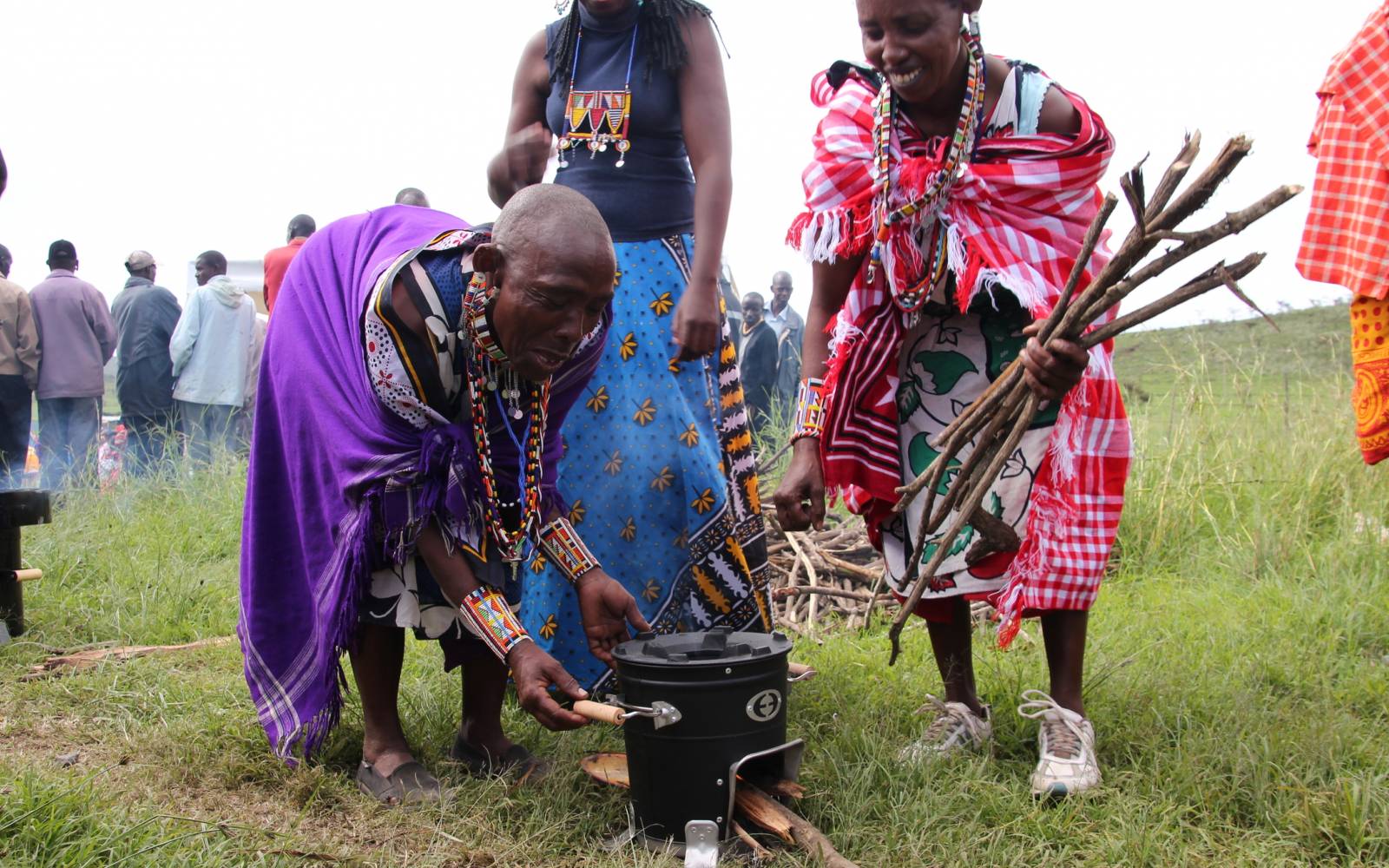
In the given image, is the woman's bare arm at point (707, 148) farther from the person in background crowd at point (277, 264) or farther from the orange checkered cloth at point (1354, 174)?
the person in background crowd at point (277, 264)

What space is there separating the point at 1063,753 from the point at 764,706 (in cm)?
86

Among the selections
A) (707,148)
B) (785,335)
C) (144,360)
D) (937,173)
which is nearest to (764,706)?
(937,173)

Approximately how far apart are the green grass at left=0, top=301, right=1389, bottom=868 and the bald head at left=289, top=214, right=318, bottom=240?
2814 mm

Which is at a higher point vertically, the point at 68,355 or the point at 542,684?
the point at 68,355

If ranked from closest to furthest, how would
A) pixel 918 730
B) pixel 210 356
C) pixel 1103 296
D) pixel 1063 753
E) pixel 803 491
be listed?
pixel 1103 296, pixel 1063 753, pixel 803 491, pixel 918 730, pixel 210 356

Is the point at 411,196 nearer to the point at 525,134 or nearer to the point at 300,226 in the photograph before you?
the point at 300,226

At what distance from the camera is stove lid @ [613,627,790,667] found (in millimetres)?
2465

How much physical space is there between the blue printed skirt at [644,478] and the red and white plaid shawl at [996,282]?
0.50 m

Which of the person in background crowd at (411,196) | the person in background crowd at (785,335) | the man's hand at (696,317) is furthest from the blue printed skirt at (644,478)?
the person in background crowd at (785,335)

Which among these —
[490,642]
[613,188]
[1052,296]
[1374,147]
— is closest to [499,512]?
[490,642]

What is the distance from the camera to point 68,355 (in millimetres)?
8664

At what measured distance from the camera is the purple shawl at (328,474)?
8.73ft

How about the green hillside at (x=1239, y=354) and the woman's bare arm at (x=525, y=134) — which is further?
→ the green hillside at (x=1239, y=354)

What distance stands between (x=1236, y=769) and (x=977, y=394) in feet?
3.57
